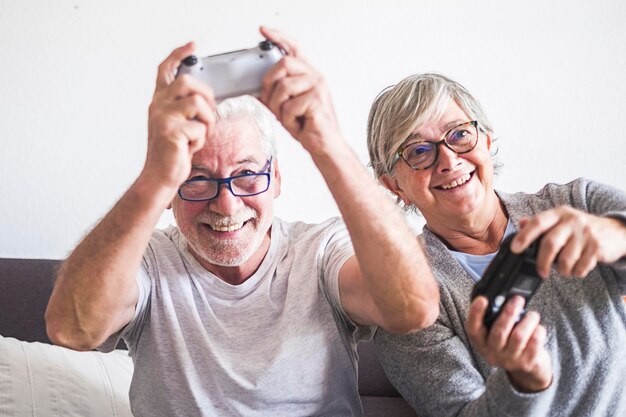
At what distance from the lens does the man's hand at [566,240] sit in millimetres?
1024

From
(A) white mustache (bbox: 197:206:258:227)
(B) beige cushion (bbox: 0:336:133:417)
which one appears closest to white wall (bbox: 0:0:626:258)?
(B) beige cushion (bbox: 0:336:133:417)

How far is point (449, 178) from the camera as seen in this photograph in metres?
1.43

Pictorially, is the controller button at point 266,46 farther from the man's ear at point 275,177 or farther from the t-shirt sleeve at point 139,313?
the t-shirt sleeve at point 139,313

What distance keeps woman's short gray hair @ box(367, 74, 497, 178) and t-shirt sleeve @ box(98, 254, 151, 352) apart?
50cm

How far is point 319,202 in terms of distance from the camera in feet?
7.04

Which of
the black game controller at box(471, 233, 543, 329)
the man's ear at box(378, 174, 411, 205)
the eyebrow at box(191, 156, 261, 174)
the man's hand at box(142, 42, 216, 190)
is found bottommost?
the man's ear at box(378, 174, 411, 205)

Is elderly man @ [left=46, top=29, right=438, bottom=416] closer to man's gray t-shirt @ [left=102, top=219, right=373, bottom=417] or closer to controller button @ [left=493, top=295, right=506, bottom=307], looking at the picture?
man's gray t-shirt @ [left=102, top=219, right=373, bottom=417]

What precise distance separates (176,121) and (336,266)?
43 centimetres

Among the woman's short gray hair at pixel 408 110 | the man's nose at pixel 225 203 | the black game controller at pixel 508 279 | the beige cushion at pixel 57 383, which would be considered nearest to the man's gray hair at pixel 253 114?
the man's nose at pixel 225 203

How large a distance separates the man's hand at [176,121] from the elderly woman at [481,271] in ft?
1.42

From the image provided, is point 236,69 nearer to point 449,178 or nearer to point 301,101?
point 301,101

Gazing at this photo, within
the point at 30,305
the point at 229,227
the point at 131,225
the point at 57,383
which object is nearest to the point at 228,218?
the point at 229,227

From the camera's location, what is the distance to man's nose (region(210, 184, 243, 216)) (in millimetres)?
1296

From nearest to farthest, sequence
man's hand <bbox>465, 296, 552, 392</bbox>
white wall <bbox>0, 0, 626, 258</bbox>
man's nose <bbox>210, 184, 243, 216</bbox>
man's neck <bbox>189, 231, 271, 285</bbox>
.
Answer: man's hand <bbox>465, 296, 552, 392</bbox>, man's nose <bbox>210, 184, 243, 216</bbox>, man's neck <bbox>189, 231, 271, 285</bbox>, white wall <bbox>0, 0, 626, 258</bbox>
